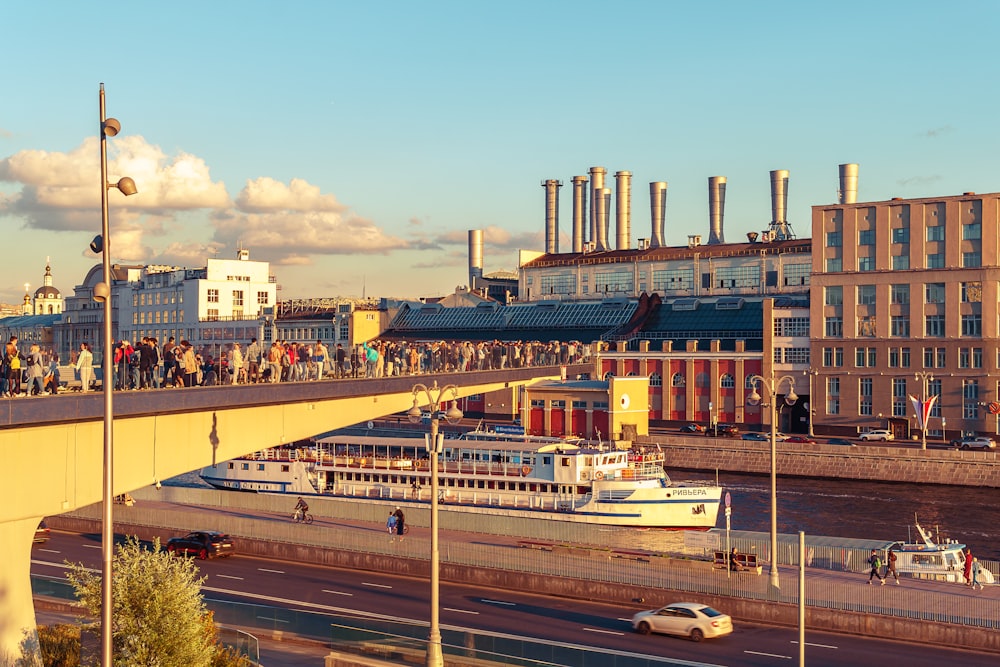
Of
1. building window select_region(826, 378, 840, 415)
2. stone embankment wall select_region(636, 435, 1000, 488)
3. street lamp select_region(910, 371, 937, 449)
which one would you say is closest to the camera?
stone embankment wall select_region(636, 435, 1000, 488)


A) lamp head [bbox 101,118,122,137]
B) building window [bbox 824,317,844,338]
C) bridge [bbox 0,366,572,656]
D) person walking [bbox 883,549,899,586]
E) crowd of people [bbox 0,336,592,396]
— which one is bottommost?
person walking [bbox 883,549,899,586]

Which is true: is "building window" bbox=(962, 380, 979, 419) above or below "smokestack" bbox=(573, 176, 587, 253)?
below

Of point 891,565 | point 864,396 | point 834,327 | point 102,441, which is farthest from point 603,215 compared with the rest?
point 102,441

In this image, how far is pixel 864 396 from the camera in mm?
105688

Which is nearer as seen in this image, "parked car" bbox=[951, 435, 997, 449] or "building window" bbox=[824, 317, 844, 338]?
"parked car" bbox=[951, 435, 997, 449]

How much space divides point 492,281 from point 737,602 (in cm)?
14628

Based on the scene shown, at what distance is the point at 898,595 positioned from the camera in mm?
38688

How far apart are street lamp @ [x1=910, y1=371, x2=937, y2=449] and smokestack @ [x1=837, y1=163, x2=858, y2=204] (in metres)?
55.1

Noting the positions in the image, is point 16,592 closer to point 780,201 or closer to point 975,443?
point 975,443

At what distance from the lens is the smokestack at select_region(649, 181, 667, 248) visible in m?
173

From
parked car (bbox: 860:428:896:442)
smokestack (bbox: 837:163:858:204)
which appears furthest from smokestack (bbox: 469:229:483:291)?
parked car (bbox: 860:428:896:442)

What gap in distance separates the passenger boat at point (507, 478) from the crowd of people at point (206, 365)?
661 centimetres

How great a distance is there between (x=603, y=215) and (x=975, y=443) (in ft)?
309

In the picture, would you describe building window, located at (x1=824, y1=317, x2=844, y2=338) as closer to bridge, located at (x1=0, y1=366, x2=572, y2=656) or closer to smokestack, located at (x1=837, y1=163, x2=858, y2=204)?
smokestack, located at (x1=837, y1=163, x2=858, y2=204)
